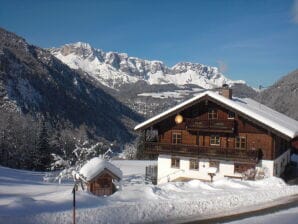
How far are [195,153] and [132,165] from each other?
24.3m

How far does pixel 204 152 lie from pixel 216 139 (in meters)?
1.76

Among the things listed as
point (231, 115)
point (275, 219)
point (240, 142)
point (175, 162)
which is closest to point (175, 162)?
point (175, 162)

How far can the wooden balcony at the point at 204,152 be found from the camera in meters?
35.6

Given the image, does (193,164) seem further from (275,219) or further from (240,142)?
(275,219)

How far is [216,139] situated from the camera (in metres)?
38.6

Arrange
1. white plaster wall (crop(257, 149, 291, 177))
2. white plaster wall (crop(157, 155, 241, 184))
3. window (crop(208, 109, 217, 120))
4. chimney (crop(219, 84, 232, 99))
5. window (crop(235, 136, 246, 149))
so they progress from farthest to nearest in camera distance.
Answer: chimney (crop(219, 84, 232, 99)), window (crop(208, 109, 217, 120)), white plaster wall (crop(157, 155, 241, 184)), window (crop(235, 136, 246, 149)), white plaster wall (crop(257, 149, 291, 177))

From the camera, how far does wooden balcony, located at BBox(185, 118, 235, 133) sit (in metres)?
36.9

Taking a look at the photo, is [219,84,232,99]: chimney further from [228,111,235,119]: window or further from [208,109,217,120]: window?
[228,111,235,119]: window

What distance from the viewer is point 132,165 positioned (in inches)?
2409

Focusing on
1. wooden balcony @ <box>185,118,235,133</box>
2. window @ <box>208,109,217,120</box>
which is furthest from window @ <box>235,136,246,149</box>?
window @ <box>208,109,217,120</box>

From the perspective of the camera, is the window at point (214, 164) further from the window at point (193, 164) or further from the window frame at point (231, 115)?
the window frame at point (231, 115)

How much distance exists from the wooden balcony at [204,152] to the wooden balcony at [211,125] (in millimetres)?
1628

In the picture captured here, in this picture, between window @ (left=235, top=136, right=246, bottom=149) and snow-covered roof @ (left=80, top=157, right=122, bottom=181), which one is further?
window @ (left=235, top=136, right=246, bottom=149)

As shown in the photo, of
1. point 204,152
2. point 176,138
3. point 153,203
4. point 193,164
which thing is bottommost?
point 153,203
